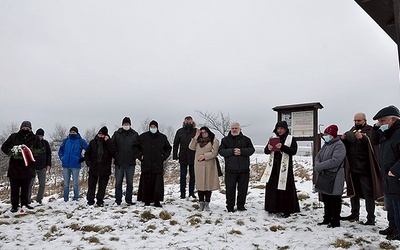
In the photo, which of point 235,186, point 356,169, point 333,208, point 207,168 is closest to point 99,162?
point 207,168

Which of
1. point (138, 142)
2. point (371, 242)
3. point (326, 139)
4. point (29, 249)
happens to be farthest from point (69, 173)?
point (371, 242)

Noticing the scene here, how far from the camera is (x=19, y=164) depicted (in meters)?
6.63

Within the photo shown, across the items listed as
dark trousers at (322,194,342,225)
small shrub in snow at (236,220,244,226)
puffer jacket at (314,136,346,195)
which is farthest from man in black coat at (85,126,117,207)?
dark trousers at (322,194,342,225)

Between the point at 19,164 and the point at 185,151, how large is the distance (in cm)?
382

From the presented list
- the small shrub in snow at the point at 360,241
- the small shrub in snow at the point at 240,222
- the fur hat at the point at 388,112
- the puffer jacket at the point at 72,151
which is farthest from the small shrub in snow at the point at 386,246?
the puffer jacket at the point at 72,151

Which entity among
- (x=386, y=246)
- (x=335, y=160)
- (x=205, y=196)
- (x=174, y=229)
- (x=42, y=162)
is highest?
(x=335, y=160)

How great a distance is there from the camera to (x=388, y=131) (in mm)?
4387

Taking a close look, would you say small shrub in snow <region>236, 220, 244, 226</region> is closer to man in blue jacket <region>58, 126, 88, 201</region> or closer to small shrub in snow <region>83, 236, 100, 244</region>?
small shrub in snow <region>83, 236, 100, 244</region>

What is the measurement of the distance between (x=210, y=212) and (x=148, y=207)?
1.41m

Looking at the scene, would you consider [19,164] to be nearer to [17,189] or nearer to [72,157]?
[17,189]

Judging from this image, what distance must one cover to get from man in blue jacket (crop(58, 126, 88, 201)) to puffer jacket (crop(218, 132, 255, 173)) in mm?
3623

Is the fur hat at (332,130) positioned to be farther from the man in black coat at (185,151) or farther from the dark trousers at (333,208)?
the man in black coat at (185,151)

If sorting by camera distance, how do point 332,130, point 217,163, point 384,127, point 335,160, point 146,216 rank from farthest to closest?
point 217,163 < point 146,216 < point 332,130 < point 335,160 < point 384,127

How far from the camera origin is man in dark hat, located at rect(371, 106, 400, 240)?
163 inches
